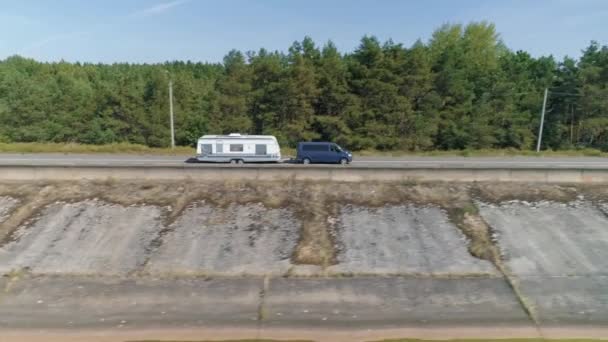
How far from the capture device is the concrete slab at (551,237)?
1479 cm

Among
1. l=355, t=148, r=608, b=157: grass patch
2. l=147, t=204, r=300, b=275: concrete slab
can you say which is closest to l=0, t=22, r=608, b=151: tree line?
l=355, t=148, r=608, b=157: grass patch

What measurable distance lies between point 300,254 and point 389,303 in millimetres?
3917

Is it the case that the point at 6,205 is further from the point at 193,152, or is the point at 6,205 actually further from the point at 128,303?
the point at 193,152

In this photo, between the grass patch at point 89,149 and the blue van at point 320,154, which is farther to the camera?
the grass patch at point 89,149

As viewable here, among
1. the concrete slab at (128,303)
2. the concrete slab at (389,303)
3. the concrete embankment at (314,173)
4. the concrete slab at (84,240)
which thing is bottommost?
the concrete slab at (128,303)

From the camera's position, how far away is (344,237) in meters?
16.4

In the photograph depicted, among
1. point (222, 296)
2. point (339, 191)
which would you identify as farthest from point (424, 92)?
point (222, 296)

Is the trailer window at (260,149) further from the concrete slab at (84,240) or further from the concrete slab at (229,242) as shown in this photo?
the concrete slab at (84,240)

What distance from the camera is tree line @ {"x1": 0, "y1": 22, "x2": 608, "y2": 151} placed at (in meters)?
38.5

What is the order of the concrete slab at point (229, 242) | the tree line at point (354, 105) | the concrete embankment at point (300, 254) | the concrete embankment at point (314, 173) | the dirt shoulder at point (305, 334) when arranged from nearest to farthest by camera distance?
the dirt shoulder at point (305, 334) → the concrete embankment at point (300, 254) → the concrete slab at point (229, 242) → the concrete embankment at point (314, 173) → the tree line at point (354, 105)

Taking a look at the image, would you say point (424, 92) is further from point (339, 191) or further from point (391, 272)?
point (391, 272)

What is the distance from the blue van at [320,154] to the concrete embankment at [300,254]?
7.47 meters

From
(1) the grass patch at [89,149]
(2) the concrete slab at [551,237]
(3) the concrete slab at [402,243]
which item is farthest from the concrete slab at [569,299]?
(1) the grass patch at [89,149]

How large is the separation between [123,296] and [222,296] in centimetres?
326
